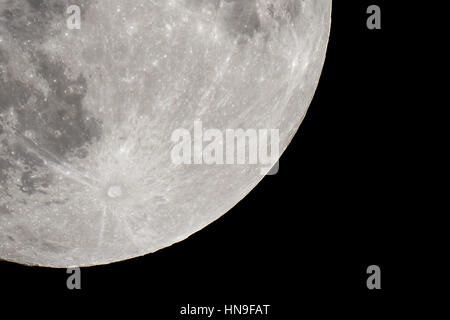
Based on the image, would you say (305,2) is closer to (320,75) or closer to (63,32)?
(320,75)

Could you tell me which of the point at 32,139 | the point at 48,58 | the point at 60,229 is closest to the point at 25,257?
the point at 60,229

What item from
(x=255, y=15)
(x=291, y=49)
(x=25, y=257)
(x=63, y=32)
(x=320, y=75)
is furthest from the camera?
(x=320, y=75)

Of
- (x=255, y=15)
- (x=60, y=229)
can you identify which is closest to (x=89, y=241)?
(x=60, y=229)

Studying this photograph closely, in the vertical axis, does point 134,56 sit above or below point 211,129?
above

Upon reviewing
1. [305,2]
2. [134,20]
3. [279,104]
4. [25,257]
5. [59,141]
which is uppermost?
[305,2]

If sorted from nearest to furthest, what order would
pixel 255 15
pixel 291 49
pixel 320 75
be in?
pixel 255 15 < pixel 291 49 < pixel 320 75

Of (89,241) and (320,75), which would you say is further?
(320,75)
